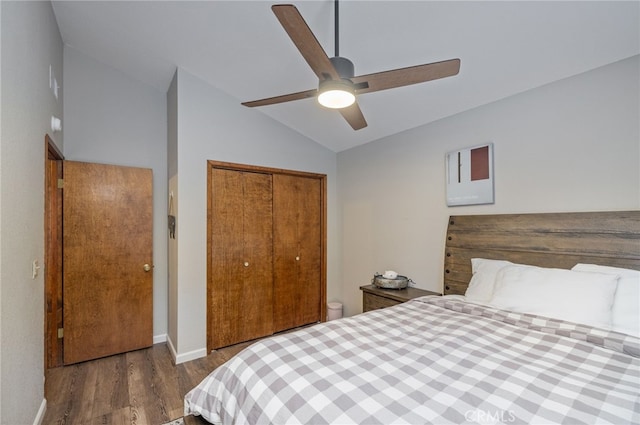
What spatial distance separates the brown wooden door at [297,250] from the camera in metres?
3.67

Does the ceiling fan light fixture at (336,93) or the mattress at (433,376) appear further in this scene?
the ceiling fan light fixture at (336,93)

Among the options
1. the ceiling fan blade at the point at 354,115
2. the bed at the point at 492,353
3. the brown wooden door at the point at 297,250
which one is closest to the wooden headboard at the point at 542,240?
the bed at the point at 492,353

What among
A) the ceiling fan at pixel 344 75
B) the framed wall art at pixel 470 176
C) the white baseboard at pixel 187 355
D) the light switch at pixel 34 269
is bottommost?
the white baseboard at pixel 187 355

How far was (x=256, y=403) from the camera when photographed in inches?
46.2

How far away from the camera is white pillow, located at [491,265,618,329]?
1.67 metres

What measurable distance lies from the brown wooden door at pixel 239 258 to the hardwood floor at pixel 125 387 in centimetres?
31

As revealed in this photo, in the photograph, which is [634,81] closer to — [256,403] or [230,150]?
[256,403]

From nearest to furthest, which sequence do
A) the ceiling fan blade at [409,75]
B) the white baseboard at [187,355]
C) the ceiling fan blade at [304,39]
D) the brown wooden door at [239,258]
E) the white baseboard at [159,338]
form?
the ceiling fan blade at [304,39]
the ceiling fan blade at [409,75]
the white baseboard at [187,355]
the brown wooden door at [239,258]
the white baseboard at [159,338]

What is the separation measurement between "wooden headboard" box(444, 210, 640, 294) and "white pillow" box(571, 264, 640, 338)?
20 cm

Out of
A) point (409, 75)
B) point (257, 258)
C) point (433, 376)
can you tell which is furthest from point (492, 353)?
point (257, 258)

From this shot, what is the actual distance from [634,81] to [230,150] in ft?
10.7

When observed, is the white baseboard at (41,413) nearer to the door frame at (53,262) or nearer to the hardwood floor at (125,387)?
the hardwood floor at (125,387)

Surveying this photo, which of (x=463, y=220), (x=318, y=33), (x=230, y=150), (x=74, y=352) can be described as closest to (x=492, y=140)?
(x=463, y=220)

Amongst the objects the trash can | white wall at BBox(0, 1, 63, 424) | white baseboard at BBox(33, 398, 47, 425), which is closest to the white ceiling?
white wall at BBox(0, 1, 63, 424)
